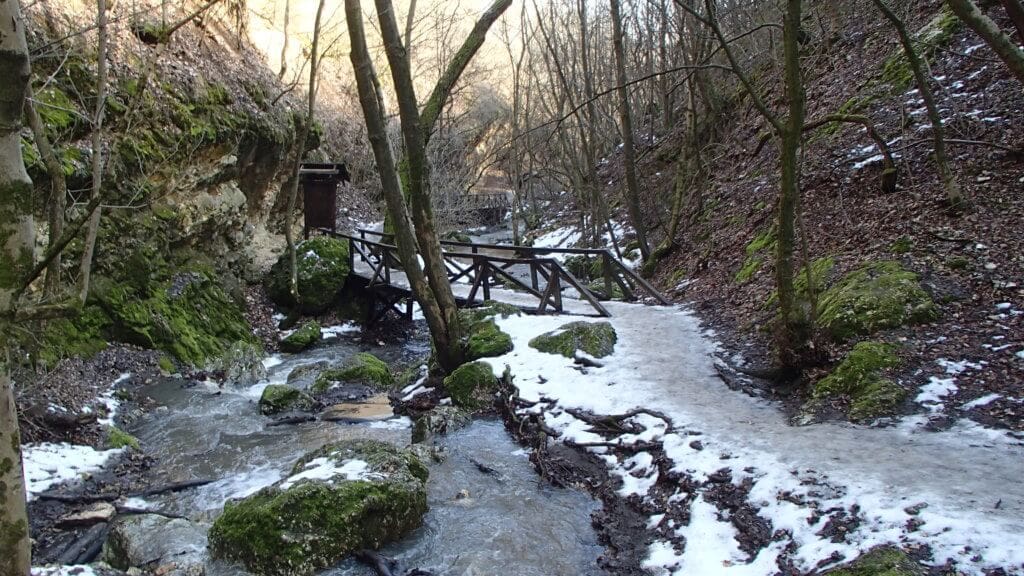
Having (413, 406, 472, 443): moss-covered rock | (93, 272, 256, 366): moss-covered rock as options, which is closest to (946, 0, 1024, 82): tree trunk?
(413, 406, 472, 443): moss-covered rock

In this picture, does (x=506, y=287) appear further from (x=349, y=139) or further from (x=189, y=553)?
(x=349, y=139)

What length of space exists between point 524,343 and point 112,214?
24.2 ft

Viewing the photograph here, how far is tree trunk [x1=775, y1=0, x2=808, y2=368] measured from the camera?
5445mm

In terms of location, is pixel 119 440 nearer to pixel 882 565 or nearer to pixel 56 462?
pixel 56 462

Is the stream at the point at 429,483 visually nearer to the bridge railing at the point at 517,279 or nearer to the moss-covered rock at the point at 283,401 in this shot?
the moss-covered rock at the point at 283,401

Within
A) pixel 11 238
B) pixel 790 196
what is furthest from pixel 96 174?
pixel 790 196

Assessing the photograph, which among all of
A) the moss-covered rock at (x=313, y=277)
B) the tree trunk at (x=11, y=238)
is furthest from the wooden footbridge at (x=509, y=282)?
the tree trunk at (x=11, y=238)

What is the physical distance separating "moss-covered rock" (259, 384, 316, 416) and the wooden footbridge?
132 inches

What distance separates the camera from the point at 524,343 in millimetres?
8578

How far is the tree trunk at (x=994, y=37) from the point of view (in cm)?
436

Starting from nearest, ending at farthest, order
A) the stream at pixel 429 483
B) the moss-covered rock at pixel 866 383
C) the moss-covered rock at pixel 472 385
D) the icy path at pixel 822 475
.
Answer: the icy path at pixel 822 475 → the stream at pixel 429 483 → the moss-covered rock at pixel 866 383 → the moss-covered rock at pixel 472 385

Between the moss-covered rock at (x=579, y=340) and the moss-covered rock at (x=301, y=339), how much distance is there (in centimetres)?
619

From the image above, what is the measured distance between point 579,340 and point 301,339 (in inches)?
276

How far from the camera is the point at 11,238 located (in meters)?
2.57
